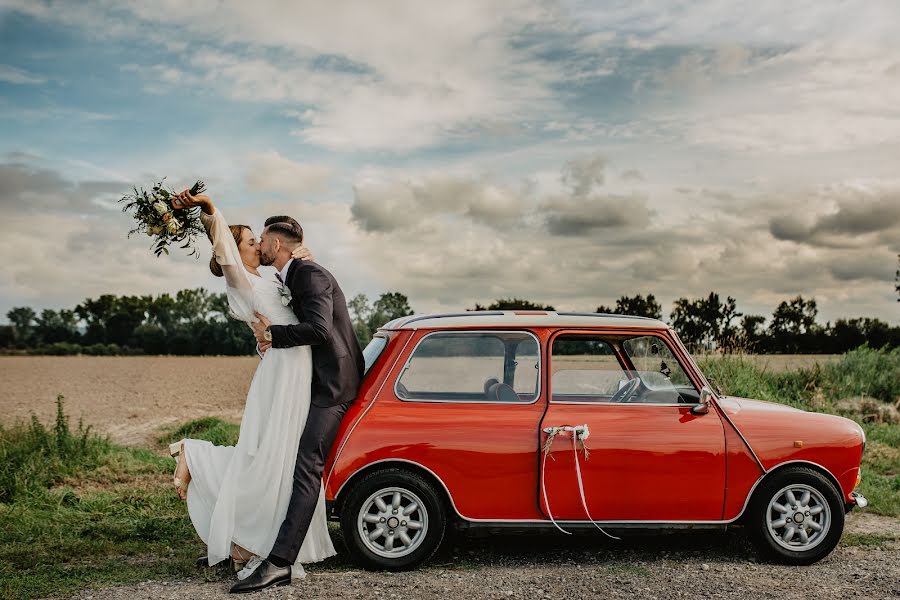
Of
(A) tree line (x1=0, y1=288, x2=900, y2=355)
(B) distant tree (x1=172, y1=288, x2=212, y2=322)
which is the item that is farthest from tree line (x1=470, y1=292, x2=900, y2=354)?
(B) distant tree (x1=172, y1=288, x2=212, y2=322)

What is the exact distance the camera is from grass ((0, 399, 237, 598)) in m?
6.41

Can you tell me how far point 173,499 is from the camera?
9.09 metres

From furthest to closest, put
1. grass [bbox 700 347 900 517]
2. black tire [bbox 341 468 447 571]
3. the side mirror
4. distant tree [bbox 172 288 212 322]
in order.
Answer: distant tree [bbox 172 288 212 322] < grass [bbox 700 347 900 517] < the side mirror < black tire [bbox 341 468 447 571]

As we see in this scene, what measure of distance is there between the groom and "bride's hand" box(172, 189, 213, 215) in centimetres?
46

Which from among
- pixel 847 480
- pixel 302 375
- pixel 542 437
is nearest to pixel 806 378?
pixel 847 480

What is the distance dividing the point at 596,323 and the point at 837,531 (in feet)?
7.83

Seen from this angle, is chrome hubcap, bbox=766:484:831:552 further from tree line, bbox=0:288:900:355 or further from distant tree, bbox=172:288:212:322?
distant tree, bbox=172:288:212:322

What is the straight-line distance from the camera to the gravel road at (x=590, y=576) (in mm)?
5852

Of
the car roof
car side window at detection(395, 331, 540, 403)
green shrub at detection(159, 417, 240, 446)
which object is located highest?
the car roof

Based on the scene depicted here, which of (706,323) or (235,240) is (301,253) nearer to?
(235,240)

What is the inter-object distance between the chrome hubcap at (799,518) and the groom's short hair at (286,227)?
4056mm

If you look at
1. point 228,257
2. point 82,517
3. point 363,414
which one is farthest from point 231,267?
point 82,517

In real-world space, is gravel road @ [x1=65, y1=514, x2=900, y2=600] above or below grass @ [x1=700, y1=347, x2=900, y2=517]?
below

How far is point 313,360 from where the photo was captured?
6.23m
